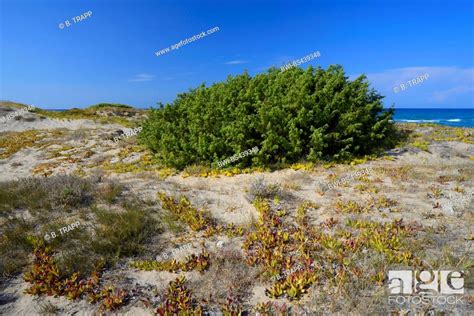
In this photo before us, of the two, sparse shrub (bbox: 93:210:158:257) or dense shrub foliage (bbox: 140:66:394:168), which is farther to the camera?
dense shrub foliage (bbox: 140:66:394:168)

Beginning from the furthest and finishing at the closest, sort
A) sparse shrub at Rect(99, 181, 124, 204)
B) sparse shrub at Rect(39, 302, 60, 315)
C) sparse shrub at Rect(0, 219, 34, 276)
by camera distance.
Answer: sparse shrub at Rect(99, 181, 124, 204), sparse shrub at Rect(0, 219, 34, 276), sparse shrub at Rect(39, 302, 60, 315)

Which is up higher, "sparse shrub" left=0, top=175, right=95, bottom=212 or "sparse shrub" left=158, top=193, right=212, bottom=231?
"sparse shrub" left=0, top=175, right=95, bottom=212

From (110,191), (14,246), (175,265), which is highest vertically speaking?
(110,191)

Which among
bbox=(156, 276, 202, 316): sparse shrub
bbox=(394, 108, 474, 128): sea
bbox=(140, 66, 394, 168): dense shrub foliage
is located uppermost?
bbox=(140, 66, 394, 168): dense shrub foliage

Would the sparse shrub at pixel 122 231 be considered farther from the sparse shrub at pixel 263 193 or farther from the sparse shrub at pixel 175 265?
the sparse shrub at pixel 263 193

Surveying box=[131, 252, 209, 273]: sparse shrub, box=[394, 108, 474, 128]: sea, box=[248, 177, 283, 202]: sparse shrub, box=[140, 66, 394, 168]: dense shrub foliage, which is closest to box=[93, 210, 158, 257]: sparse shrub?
box=[131, 252, 209, 273]: sparse shrub

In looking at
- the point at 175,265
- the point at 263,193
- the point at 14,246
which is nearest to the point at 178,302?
the point at 175,265

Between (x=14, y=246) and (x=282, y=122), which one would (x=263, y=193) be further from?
(x=14, y=246)

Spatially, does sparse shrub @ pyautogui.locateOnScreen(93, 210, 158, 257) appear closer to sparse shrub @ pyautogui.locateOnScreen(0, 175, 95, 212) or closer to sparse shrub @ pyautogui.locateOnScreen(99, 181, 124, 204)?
sparse shrub @ pyautogui.locateOnScreen(99, 181, 124, 204)

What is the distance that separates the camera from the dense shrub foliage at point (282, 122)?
9.84 metres

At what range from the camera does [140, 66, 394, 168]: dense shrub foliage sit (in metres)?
9.84

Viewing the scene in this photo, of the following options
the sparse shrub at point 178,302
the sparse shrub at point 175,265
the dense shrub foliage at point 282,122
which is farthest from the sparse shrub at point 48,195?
the sparse shrub at point 178,302

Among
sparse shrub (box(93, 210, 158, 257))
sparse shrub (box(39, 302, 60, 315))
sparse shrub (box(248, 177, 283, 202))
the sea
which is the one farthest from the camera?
the sea

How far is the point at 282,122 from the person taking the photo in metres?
9.95
